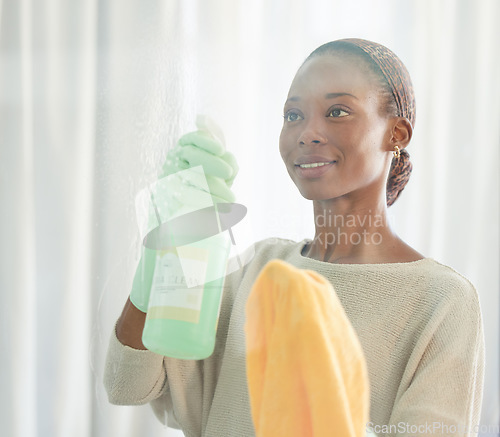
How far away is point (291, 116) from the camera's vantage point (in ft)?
1.70

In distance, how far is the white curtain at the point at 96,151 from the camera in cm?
58

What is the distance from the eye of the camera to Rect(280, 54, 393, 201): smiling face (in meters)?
0.49

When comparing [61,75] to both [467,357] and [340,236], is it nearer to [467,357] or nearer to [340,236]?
[340,236]

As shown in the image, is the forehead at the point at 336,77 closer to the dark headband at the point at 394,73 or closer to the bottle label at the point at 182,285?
the dark headband at the point at 394,73

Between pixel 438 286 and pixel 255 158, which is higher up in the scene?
pixel 255 158

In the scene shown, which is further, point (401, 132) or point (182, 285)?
point (401, 132)

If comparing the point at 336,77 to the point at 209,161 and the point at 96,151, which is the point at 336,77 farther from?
the point at 96,151

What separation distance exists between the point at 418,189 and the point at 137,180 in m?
0.40

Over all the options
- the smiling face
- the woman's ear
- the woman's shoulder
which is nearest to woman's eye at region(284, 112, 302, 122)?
the smiling face

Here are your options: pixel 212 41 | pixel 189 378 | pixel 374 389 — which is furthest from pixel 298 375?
pixel 212 41

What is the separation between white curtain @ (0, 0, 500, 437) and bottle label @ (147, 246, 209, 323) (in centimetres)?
10

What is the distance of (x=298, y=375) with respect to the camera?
382 millimetres

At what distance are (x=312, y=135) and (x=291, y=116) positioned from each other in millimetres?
40

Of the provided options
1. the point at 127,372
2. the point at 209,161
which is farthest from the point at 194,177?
the point at 127,372
